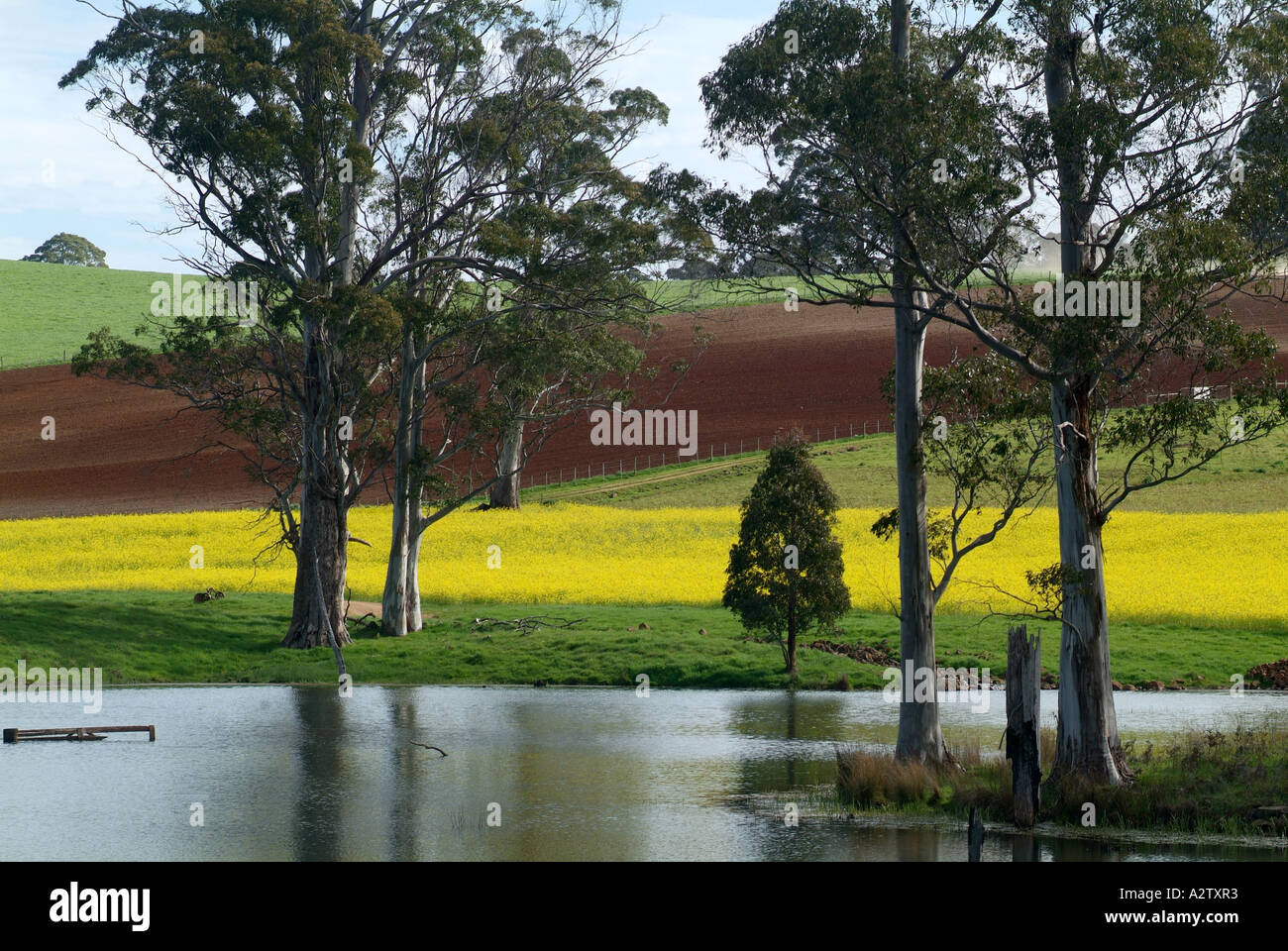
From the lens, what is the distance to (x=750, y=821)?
59.9ft

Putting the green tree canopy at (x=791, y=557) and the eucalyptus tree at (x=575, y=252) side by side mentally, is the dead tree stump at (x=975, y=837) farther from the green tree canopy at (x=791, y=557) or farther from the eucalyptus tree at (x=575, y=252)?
the eucalyptus tree at (x=575, y=252)

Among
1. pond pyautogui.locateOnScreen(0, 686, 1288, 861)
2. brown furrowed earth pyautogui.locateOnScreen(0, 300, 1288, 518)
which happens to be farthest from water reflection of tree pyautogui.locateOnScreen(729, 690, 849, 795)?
brown furrowed earth pyautogui.locateOnScreen(0, 300, 1288, 518)

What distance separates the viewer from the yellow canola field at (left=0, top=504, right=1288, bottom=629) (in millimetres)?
43531

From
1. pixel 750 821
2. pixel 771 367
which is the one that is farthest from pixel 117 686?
pixel 771 367

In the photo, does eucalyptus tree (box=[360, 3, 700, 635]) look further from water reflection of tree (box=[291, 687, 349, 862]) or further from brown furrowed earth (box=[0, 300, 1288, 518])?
brown furrowed earth (box=[0, 300, 1288, 518])

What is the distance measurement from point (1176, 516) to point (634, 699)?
3325 centimetres

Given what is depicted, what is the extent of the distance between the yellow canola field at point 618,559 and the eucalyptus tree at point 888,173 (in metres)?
16.6

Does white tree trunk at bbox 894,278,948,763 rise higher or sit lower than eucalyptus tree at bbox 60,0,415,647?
lower

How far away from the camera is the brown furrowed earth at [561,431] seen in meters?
82.5

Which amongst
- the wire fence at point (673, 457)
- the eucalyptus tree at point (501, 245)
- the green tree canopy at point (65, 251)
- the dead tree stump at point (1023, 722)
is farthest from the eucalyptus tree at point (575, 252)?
the green tree canopy at point (65, 251)

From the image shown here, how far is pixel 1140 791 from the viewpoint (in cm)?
1844

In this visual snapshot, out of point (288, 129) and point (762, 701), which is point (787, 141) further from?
point (288, 129)

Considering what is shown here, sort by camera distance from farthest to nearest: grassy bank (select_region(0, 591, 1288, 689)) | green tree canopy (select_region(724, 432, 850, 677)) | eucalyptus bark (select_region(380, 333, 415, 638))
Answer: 1. eucalyptus bark (select_region(380, 333, 415, 638))
2. grassy bank (select_region(0, 591, 1288, 689))
3. green tree canopy (select_region(724, 432, 850, 677))

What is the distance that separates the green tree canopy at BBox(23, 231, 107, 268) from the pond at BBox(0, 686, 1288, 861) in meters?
159
